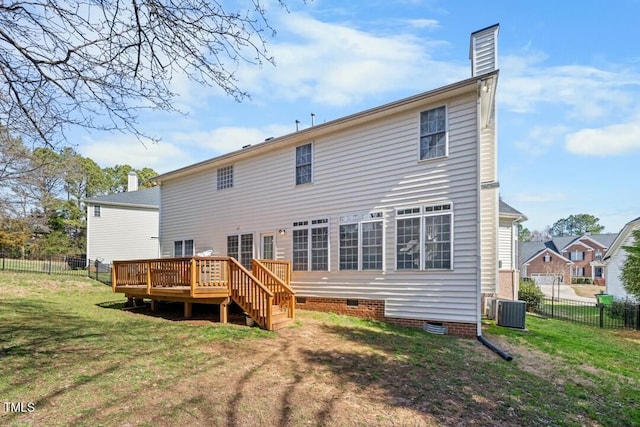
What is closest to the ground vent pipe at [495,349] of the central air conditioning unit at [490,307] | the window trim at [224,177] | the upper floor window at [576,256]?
the central air conditioning unit at [490,307]

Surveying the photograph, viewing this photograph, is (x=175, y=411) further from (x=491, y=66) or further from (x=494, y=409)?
(x=491, y=66)

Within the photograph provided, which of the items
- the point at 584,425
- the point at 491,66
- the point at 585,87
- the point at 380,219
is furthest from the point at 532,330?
the point at 585,87

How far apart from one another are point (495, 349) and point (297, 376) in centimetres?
451

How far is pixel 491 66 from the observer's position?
9.38 metres

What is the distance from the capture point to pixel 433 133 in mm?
8984

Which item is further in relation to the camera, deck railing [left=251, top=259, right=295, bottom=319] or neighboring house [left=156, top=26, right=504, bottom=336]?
deck railing [left=251, top=259, right=295, bottom=319]

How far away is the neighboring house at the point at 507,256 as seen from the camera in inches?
554

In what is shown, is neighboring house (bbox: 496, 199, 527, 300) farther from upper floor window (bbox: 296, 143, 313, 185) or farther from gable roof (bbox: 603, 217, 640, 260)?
upper floor window (bbox: 296, 143, 313, 185)

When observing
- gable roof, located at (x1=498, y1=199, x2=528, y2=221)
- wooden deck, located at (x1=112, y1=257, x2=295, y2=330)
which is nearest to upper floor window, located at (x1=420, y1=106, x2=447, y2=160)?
wooden deck, located at (x1=112, y1=257, x2=295, y2=330)

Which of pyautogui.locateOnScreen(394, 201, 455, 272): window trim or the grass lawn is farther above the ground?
pyautogui.locateOnScreen(394, 201, 455, 272): window trim

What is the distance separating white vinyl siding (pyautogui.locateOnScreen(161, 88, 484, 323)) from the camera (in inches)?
331

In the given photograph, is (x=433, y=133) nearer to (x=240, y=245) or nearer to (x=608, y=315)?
(x=240, y=245)

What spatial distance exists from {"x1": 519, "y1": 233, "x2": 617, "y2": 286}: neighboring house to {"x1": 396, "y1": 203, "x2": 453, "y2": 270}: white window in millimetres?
41016

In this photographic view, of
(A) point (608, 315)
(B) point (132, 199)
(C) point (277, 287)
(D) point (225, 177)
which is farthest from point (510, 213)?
(B) point (132, 199)
